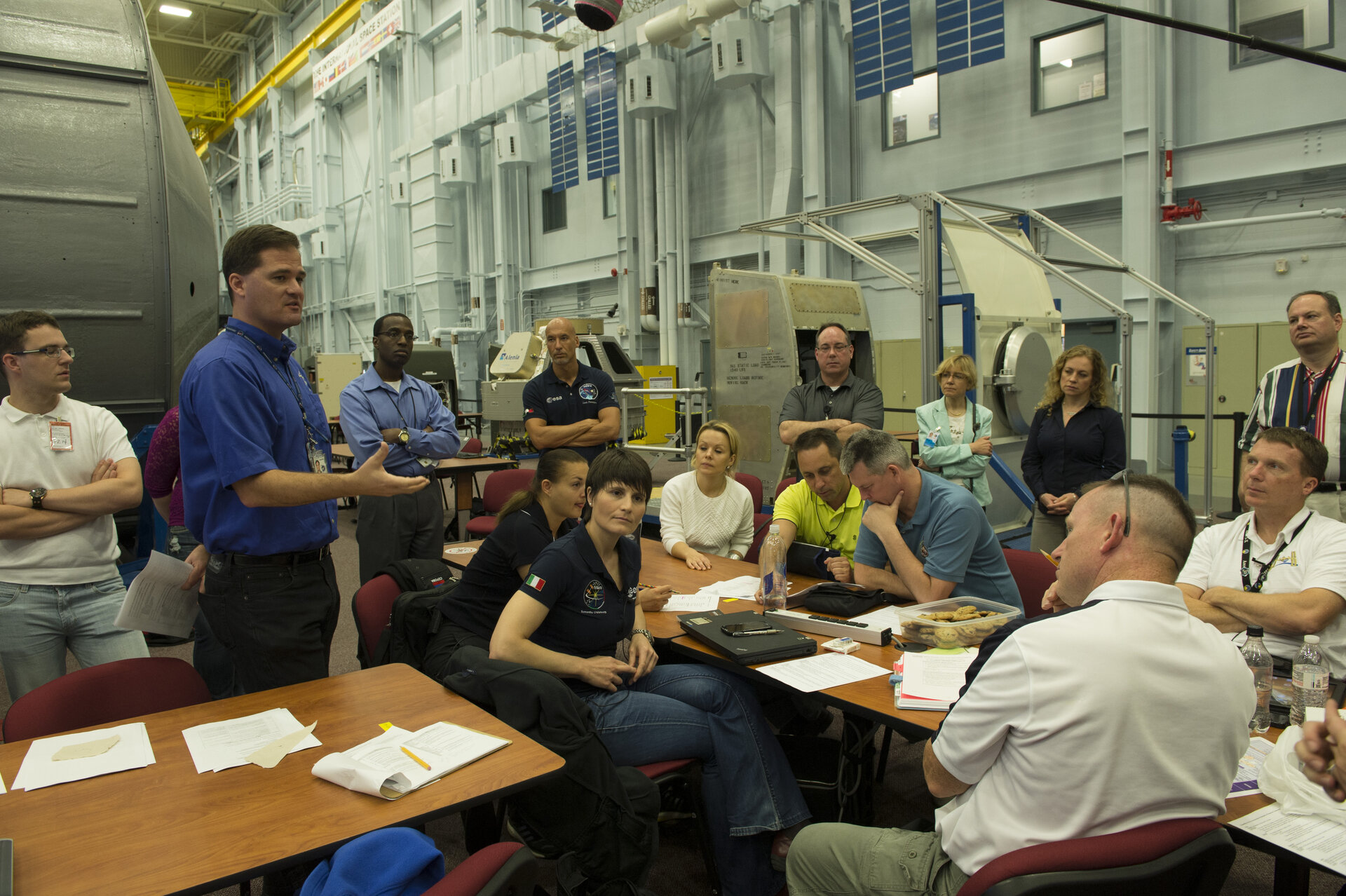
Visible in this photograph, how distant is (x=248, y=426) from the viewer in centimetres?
217

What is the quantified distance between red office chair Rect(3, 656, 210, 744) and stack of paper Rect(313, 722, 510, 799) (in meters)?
0.75

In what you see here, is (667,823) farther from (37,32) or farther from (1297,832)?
(37,32)

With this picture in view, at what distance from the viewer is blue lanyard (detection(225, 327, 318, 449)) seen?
228cm

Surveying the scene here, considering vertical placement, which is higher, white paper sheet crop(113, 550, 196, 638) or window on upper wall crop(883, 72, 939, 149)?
window on upper wall crop(883, 72, 939, 149)

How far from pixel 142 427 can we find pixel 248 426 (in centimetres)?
239

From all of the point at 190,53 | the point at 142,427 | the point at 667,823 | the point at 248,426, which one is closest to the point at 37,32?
the point at 142,427

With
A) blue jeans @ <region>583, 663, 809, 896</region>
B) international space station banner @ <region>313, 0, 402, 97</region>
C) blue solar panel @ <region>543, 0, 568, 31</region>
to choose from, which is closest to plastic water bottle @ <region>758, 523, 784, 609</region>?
blue jeans @ <region>583, 663, 809, 896</region>

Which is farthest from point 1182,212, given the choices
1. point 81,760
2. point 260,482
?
point 81,760

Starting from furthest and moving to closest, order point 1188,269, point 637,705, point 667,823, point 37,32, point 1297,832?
point 1188,269, point 37,32, point 667,823, point 637,705, point 1297,832

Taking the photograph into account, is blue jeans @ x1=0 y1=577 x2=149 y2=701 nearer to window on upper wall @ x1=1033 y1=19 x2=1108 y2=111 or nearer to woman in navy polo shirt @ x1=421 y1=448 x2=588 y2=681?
woman in navy polo shirt @ x1=421 y1=448 x2=588 y2=681

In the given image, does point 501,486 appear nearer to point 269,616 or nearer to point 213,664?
point 213,664

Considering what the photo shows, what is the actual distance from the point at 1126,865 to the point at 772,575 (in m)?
1.77

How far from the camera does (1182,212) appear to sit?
7.84 meters

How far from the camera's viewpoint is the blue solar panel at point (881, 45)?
28.6ft
